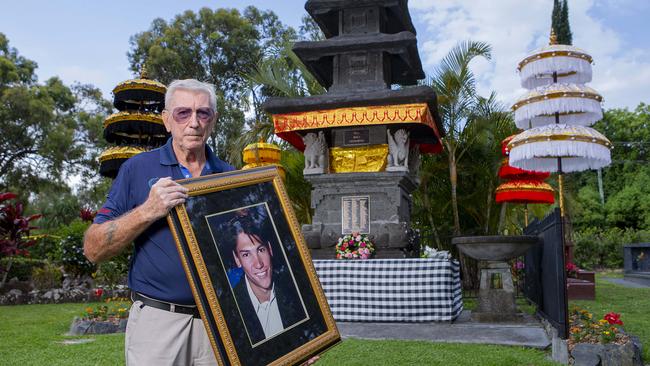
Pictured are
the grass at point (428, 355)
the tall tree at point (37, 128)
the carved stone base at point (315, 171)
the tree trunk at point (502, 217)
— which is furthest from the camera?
the tall tree at point (37, 128)

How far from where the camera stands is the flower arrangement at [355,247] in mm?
Answer: 10477

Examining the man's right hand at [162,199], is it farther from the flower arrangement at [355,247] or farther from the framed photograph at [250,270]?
the flower arrangement at [355,247]

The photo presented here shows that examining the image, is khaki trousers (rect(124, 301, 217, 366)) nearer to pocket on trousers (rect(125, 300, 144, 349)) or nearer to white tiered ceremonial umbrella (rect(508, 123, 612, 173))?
pocket on trousers (rect(125, 300, 144, 349))

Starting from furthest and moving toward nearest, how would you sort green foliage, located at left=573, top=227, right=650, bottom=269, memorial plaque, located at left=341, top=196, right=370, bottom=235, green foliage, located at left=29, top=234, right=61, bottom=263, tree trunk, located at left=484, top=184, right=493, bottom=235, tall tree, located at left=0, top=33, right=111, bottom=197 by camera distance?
green foliage, located at left=573, top=227, right=650, bottom=269
tall tree, located at left=0, top=33, right=111, bottom=197
tree trunk, located at left=484, top=184, right=493, bottom=235
green foliage, located at left=29, top=234, right=61, bottom=263
memorial plaque, located at left=341, top=196, right=370, bottom=235

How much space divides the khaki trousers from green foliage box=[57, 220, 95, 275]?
44.0 ft

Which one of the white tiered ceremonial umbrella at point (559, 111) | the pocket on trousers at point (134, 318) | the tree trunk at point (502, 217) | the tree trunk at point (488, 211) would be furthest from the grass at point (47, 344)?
the tree trunk at point (502, 217)

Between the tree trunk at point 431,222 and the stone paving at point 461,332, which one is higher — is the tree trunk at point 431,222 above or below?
above

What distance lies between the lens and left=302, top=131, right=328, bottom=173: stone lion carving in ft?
38.1

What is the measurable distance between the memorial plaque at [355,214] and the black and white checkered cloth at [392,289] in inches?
113

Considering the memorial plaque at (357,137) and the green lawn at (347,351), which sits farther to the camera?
the memorial plaque at (357,137)

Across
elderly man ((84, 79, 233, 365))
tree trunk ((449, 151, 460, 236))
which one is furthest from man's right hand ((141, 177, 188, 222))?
tree trunk ((449, 151, 460, 236))

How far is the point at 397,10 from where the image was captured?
1294 cm

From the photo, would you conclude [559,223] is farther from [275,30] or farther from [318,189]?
[275,30]

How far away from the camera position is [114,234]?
2.26m
